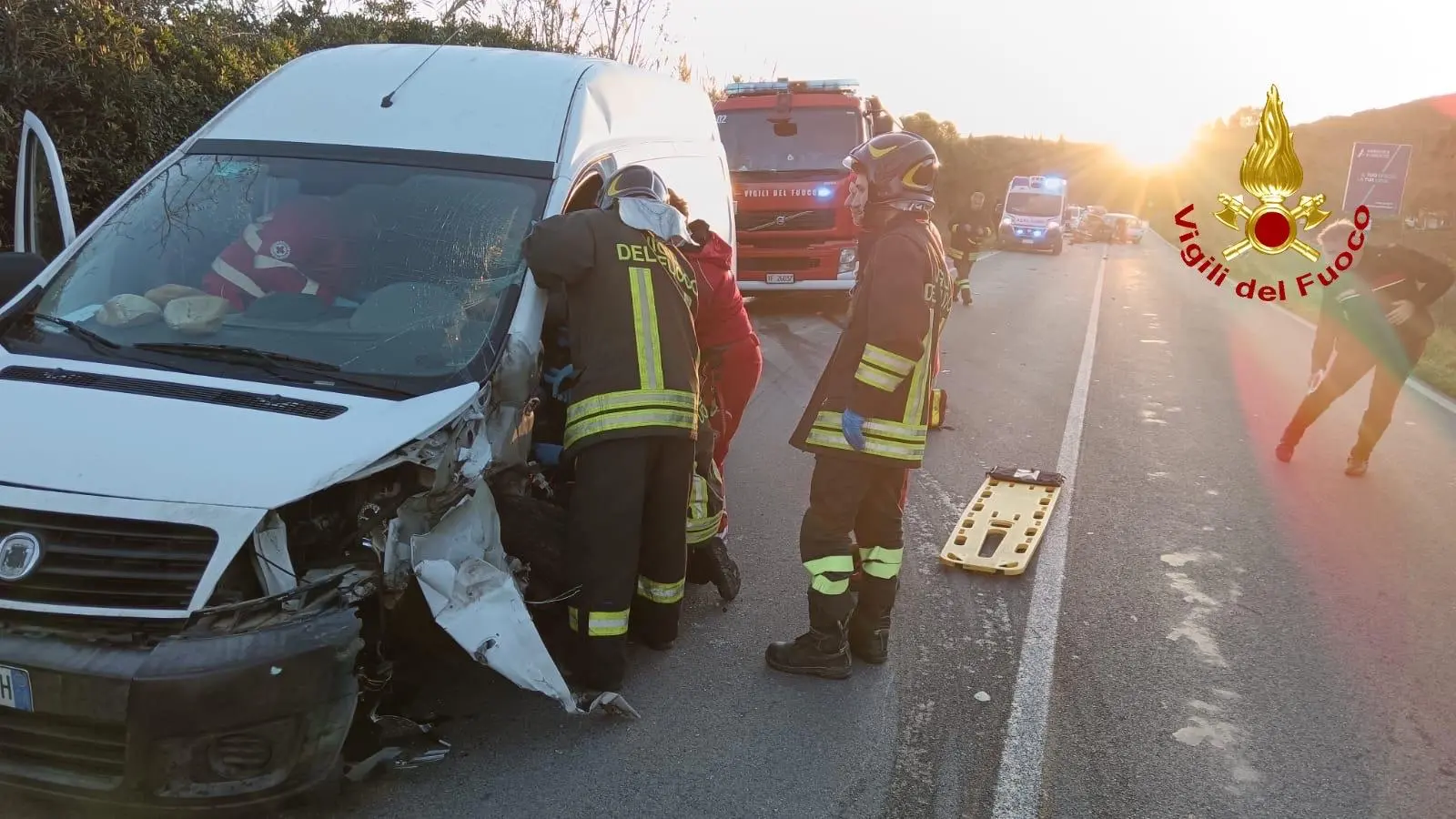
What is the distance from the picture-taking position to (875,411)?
4113 millimetres

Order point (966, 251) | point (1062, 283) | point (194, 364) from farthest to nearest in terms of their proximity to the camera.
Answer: point (1062, 283)
point (966, 251)
point (194, 364)

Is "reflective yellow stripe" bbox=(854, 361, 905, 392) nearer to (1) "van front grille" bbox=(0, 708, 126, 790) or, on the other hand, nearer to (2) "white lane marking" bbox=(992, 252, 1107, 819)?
(2) "white lane marking" bbox=(992, 252, 1107, 819)

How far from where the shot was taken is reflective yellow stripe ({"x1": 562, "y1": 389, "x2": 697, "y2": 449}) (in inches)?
148

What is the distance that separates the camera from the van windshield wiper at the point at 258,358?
343 centimetres

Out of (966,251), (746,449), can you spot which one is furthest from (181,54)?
(966,251)

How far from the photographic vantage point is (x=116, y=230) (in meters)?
4.05

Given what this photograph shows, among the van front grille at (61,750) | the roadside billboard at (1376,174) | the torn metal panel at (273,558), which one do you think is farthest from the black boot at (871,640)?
the roadside billboard at (1376,174)

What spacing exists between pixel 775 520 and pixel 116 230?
3.38 metres

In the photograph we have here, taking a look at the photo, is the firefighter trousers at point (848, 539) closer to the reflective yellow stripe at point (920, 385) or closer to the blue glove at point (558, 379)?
the reflective yellow stripe at point (920, 385)

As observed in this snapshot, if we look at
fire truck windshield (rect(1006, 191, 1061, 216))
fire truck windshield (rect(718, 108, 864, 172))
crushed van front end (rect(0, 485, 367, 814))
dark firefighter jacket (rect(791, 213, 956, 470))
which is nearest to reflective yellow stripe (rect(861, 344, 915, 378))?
dark firefighter jacket (rect(791, 213, 956, 470))

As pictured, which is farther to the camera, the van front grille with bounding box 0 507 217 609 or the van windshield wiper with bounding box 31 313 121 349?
the van windshield wiper with bounding box 31 313 121 349

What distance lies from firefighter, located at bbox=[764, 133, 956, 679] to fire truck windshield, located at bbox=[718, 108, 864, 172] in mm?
9480

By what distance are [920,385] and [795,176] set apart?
9774 mm

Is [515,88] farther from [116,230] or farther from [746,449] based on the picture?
[746,449]
